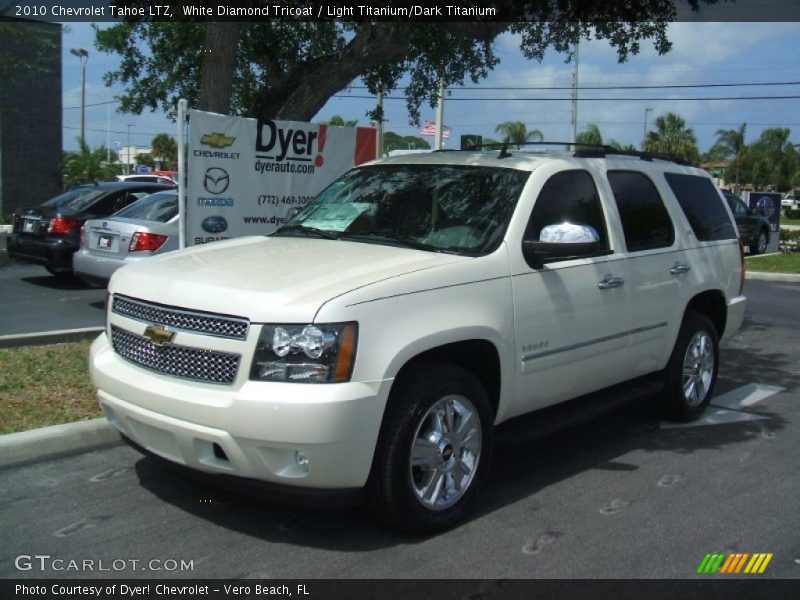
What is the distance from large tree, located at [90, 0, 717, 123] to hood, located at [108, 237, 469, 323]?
3.48 meters

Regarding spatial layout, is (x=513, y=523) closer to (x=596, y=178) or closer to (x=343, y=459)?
(x=343, y=459)

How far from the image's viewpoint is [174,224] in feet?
32.4

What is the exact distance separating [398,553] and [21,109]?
76.3 ft

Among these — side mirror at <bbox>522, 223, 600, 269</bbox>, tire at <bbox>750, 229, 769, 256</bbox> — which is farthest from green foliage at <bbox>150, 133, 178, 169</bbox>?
side mirror at <bbox>522, 223, 600, 269</bbox>

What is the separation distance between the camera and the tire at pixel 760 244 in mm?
22788

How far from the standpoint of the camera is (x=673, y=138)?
57.0 meters

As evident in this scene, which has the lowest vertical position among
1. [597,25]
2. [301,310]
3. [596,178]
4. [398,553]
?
[398,553]

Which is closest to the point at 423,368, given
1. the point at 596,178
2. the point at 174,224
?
the point at 596,178

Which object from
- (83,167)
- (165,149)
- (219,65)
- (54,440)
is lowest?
(54,440)

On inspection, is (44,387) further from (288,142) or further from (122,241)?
(122,241)

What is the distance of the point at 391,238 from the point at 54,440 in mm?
2434

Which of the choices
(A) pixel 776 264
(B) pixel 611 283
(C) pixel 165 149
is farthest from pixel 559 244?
(C) pixel 165 149

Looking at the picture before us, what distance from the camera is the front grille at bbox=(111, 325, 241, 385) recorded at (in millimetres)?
3742

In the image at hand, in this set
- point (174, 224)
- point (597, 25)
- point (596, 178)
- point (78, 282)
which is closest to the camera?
point (596, 178)
